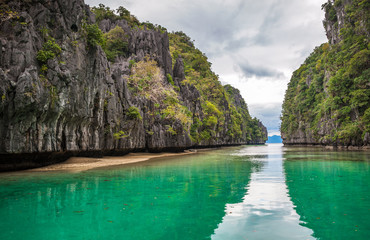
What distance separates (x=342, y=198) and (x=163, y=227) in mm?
5720

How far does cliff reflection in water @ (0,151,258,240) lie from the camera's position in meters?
4.99

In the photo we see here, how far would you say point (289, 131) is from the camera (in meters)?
82.4

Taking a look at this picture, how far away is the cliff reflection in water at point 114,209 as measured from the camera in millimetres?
4992

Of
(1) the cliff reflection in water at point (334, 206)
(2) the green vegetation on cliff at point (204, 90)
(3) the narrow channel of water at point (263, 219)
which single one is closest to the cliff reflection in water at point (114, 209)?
(3) the narrow channel of water at point (263, 219)

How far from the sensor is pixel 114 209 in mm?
6590

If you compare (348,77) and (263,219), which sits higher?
(348,77)

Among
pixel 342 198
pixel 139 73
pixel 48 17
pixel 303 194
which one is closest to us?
pixel 342 198

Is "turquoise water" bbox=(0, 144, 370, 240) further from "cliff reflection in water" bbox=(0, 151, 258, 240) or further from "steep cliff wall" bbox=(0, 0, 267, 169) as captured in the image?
"steep cliff wall" bbox=(0, 0, 267, 169)

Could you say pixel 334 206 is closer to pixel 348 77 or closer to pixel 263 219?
pixel 263 219

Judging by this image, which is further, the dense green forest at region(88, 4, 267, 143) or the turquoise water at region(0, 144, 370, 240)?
the dense green forest at region(88, 4, 267, 143)

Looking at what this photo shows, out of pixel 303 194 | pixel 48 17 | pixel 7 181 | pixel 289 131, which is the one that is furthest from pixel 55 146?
pixel 289 131

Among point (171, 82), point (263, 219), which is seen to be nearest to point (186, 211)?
point (263, 219)

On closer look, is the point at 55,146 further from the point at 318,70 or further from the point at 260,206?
the point at 318,70

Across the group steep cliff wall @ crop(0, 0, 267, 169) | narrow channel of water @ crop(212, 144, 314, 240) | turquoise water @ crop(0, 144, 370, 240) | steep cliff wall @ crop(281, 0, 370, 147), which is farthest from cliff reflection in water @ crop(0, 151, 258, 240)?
steep cliff wall @ crop(281, 0, 370, 147)
